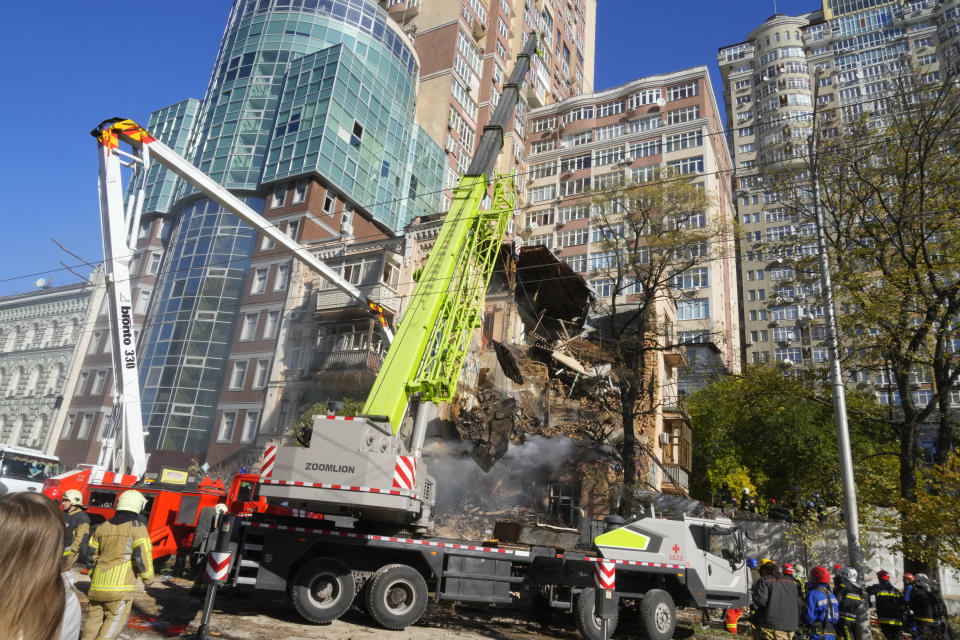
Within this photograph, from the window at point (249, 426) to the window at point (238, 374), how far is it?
2.35m

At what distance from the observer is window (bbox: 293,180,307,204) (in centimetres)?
4178

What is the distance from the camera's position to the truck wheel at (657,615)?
11.4 meters

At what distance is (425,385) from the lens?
614 inches

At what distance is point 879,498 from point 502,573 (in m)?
15.2

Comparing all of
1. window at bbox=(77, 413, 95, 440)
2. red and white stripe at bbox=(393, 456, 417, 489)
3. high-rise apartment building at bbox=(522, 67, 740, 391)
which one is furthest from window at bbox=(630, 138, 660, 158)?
red and white stripe at bbox=(393, 456, 417, 489)

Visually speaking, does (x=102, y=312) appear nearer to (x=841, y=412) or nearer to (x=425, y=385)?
(x=425, y=385)

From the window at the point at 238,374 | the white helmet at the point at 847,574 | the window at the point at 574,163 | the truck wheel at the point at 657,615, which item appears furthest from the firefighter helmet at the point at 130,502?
the window at the point at 574,163

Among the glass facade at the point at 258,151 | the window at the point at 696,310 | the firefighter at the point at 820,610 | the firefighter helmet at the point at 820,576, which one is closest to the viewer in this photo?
the firefighter at the point at 820,610

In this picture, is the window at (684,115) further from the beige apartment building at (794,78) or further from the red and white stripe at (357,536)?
the red and white stripe at (357,536)

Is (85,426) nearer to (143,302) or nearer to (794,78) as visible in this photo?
(143,302)

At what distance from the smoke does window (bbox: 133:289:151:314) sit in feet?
94.6

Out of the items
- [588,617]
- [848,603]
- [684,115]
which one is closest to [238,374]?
[588,617]

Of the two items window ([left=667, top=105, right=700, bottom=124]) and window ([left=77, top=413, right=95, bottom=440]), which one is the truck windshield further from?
window ([left=667, top=105, right=700, bottom=124])

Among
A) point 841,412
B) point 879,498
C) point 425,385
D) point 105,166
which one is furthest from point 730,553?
point 105,166
